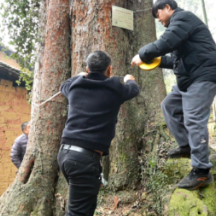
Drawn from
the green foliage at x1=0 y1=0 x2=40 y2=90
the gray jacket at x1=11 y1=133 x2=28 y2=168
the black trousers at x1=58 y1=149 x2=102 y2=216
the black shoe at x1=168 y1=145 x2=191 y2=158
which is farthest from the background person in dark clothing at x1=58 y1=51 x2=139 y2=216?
the gray jacket at x1=11 y1=133 x2=28 y2=168

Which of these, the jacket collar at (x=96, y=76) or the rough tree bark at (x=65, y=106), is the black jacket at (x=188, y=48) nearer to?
the jacket collar at (x=96, y=76)

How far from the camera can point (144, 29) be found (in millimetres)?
4355

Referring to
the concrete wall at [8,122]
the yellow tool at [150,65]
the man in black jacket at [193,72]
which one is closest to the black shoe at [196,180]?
the man in black jacket at [193,72]

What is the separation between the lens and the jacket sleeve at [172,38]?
2406 mm

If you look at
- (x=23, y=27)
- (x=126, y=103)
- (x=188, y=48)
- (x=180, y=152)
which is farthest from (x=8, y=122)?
(x=188, y=48)

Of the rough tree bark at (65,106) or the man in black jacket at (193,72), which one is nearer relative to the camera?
the man in black jacket at (193,72)

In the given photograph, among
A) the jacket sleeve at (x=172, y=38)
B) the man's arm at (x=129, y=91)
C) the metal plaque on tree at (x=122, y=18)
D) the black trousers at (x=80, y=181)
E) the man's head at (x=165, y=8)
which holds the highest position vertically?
the metal plaque on tree at (x=122, y=18)

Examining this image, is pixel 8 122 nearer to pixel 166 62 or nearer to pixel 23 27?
pixel 23 27

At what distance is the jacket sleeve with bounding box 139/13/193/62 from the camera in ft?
7.89

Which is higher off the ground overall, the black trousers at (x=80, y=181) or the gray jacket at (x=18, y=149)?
the gray jacket at (x=18, y=149)

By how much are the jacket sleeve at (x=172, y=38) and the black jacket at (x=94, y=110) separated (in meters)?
0.44

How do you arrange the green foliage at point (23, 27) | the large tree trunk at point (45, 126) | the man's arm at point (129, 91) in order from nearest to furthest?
the man's arm at point (129, 91) < the large tree trunk at point (45, 126) < the green foliage at point (23, 27)

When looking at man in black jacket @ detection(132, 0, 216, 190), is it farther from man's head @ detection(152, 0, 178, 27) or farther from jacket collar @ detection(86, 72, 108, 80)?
jacket collar @ detection(86, 72, 108, 80)

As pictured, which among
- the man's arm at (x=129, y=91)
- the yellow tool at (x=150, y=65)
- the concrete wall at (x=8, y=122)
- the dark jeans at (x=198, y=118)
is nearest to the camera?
the dark jeans at (x=198, y=118)
